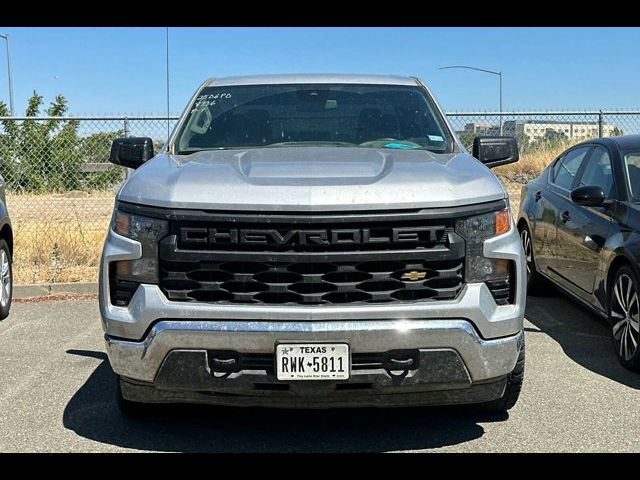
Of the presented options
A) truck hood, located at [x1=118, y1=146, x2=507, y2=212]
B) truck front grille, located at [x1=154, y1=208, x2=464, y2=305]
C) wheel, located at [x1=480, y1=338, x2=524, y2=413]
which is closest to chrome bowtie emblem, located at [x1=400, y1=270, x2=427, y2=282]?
truck front grille, located at [x1=154, y1=208, x2=464, y2=305]

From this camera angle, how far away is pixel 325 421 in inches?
165

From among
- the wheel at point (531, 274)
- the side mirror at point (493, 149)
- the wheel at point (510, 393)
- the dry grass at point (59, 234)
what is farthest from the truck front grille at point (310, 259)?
the dry grass at point (59, 234)

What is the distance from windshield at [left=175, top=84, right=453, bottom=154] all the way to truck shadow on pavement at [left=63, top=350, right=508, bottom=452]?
A: 1594mm

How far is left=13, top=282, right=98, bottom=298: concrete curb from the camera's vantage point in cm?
797

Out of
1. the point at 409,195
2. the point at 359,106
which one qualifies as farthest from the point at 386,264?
the point at 359,106

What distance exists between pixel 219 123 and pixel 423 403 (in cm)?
234

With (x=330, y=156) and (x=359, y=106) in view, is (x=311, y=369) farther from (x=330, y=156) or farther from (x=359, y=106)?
(x=359, y=106)

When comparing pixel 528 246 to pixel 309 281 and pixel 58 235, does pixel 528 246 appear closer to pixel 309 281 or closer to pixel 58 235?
pixel 309 281

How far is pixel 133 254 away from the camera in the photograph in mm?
3535

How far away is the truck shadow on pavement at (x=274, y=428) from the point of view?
3.85 metres

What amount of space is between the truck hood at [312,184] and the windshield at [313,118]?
2.24ft

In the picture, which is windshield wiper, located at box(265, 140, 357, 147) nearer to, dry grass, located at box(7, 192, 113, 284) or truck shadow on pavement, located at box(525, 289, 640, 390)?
truck shadow on pavement, located at box(525, 289, 640, 390)

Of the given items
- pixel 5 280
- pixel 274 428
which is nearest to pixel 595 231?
pixel 274 428

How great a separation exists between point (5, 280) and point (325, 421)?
13.3ft
